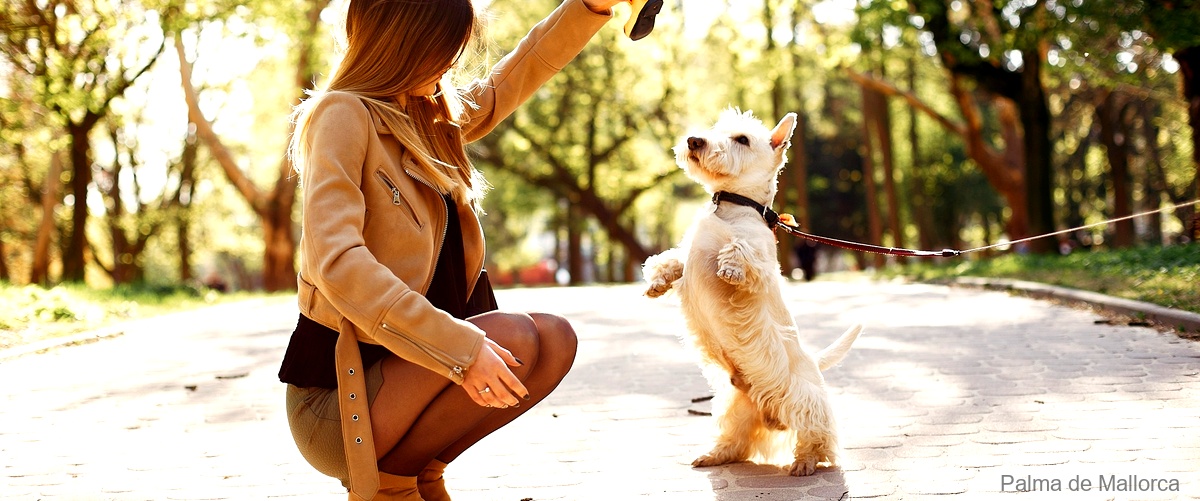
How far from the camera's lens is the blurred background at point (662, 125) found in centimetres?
1883

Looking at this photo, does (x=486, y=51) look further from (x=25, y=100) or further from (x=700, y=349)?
(x=25, y=100)

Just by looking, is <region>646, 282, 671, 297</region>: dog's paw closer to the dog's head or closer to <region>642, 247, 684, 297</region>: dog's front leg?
<region>642, 247, 684, 297</region>: dog's front leg

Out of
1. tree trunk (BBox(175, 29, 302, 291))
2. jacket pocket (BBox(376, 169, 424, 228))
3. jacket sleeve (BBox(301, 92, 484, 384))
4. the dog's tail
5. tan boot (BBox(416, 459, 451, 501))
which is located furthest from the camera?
tree trunk (BBox(175, 29, 302, 291))

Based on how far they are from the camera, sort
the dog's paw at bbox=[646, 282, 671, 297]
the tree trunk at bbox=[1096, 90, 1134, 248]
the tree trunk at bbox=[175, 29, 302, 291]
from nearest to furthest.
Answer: the dog's paw at bbox=[646, 282, 671, 297], the tree trunk at bbox=[175, 29, 302, 291], the tree trunk at bbox=[1096, 90, 1134, 248]

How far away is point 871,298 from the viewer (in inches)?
572

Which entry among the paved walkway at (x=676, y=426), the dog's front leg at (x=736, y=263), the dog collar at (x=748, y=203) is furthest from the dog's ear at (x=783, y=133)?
the paved walkway at (x=676, y=426)

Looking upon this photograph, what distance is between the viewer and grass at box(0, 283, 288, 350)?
34.1 ft

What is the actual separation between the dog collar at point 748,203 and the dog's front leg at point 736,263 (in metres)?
0.30

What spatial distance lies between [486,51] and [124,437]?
12.2ft

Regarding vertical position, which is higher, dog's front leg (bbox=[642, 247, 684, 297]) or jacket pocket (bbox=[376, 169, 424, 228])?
jacket pocket (bbox=[376, 169, 424, 228])

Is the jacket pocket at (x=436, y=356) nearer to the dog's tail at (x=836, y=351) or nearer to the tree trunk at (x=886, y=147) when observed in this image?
the dog's tail at (x=836, y=351)

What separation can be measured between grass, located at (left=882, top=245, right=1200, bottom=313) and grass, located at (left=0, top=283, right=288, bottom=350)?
1107cm

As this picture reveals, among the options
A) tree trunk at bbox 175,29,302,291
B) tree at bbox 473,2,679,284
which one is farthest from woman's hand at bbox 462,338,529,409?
tree at bbox 473,2,679,284

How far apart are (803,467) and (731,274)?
0.92 m
